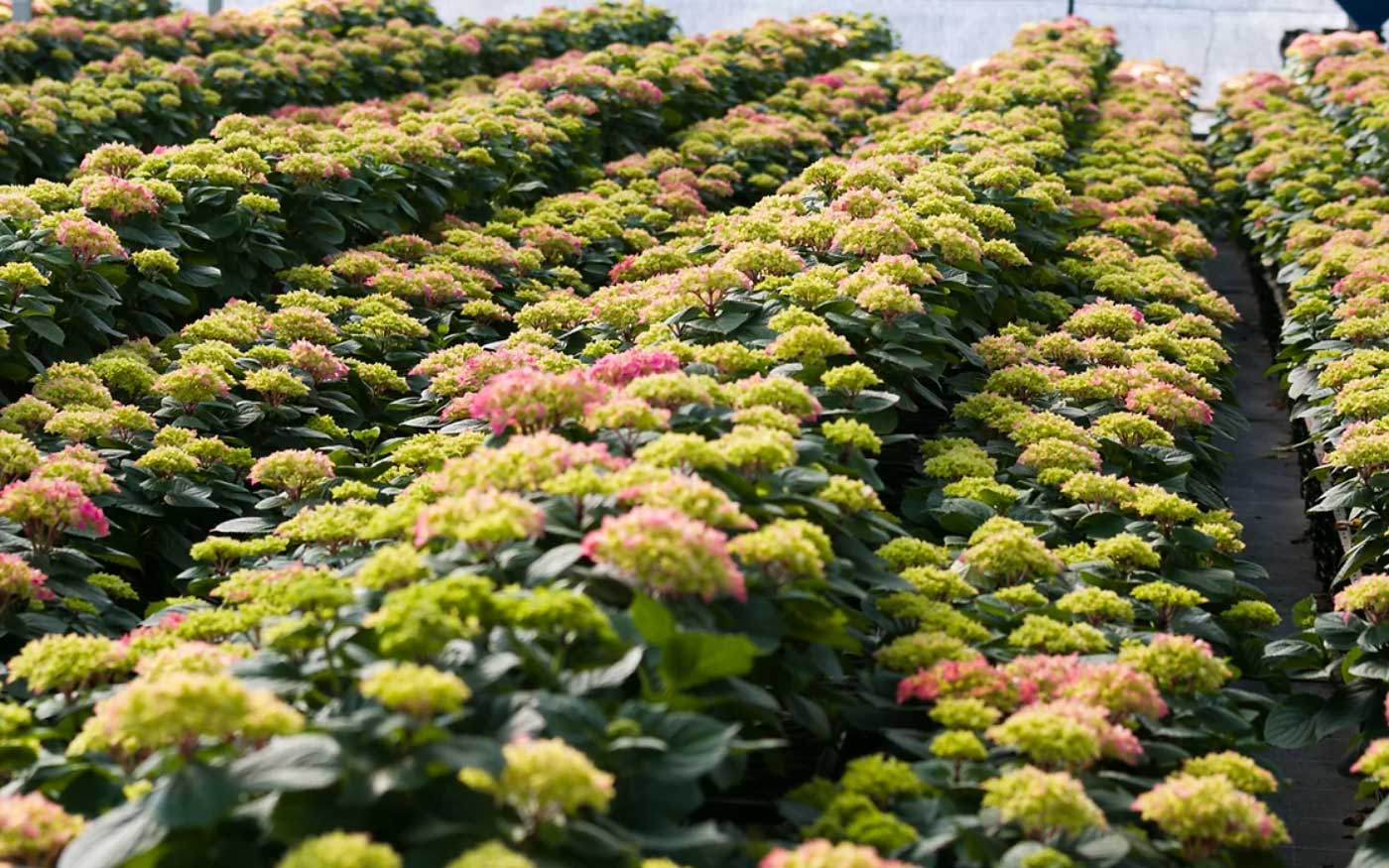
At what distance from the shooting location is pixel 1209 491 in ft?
17.7

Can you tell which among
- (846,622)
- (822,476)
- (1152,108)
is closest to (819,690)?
(846,622)

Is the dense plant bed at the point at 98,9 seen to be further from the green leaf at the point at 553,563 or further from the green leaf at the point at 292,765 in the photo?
the green leaf at the point at 292,765

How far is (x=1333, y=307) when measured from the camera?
749 centimetres

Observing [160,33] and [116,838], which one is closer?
[116,838]

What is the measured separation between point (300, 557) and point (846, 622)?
5.38 ft

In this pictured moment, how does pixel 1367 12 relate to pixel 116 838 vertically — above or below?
above

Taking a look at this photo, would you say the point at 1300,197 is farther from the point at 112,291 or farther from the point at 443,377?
the point at 112,291

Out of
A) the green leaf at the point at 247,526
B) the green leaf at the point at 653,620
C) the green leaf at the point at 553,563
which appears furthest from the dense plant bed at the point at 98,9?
the green leaf at the point at 653,620

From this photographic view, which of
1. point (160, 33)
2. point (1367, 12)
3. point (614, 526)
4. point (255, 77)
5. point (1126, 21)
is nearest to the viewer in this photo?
point (614, 526)

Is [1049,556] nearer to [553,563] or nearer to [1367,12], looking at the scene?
[553,563]

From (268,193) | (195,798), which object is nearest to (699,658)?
(195,798)

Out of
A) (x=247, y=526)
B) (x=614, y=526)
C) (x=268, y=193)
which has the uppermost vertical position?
(x=614, y=526)

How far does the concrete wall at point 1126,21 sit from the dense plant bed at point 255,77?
504cm

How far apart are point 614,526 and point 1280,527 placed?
5051 millimetres
